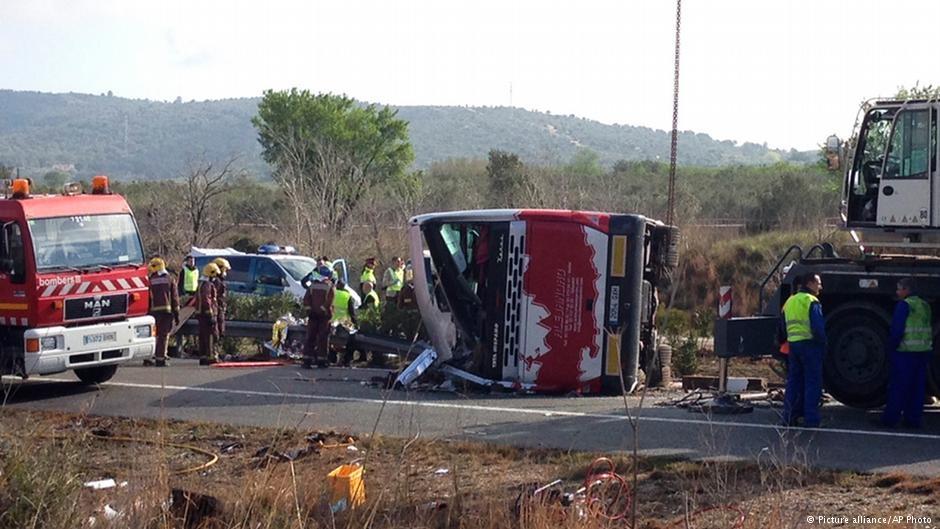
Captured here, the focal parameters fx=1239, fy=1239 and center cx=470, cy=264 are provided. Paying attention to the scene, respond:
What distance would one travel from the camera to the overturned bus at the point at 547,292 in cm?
1514

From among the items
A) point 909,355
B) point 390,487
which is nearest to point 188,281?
point 909,355

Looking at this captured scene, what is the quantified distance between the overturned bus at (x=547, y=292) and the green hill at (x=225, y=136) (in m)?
120

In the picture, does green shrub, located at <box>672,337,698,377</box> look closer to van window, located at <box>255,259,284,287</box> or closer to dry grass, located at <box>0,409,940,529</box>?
dry grass, located at <box>0,409,940,529</box>

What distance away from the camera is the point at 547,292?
15.2m

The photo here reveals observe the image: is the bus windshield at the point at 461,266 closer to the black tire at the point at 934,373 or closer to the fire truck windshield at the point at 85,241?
the fire truck windshield at the point at 85,241

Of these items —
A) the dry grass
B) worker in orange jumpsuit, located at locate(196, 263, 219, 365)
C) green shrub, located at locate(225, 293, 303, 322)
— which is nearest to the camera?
the dry grass

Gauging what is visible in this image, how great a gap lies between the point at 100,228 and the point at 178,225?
22511 mm

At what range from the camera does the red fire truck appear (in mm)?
14797

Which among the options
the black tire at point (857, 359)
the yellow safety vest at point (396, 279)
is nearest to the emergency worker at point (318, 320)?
the yellow safety vest at point (396, 279)

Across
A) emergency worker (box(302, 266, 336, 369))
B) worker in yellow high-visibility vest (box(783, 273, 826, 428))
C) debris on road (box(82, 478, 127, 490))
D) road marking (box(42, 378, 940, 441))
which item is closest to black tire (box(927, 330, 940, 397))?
road marking (box(42, 378, 940, 441))

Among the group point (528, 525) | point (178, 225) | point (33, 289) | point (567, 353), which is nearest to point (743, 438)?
point (567, 353)

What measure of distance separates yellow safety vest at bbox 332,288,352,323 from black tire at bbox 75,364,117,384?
407 cm

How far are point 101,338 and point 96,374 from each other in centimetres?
141

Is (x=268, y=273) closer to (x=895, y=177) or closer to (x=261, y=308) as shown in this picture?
(x=261, y=308)
